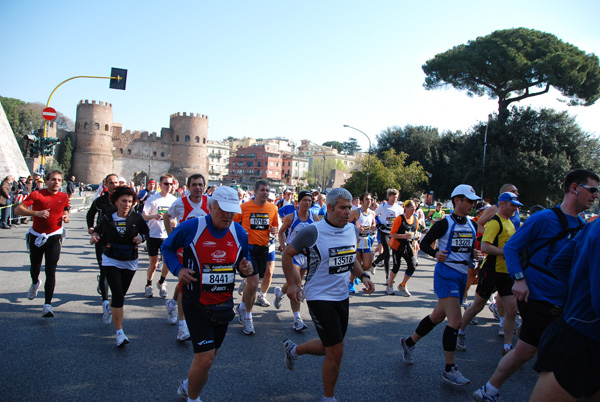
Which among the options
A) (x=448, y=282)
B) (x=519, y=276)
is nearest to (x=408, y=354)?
(x=448, y=282)

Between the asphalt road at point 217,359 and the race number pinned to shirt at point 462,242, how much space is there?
1.28 m

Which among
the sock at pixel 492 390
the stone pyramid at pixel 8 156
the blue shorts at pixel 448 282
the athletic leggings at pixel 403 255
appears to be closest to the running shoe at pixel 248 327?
the blue shorts at pixel 448 282

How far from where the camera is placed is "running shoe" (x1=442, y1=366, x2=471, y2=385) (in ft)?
13.2

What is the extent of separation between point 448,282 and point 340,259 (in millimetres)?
1407

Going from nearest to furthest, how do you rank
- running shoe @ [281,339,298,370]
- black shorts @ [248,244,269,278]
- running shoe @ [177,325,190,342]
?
running shoe @ [281,339,298,370], running shoe @ [177,325,190,342], black shorts @ [248,244,269,278]

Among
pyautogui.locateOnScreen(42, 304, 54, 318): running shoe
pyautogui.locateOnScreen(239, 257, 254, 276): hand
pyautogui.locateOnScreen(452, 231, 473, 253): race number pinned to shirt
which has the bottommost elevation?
pyautogui.locateOnScreen(42, 304, 54, 318): running shoe

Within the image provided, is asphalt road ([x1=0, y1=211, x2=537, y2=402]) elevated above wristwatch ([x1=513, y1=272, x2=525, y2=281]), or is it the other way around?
wristwatch ([x1=513, y1=272, x2=525, y2=281])

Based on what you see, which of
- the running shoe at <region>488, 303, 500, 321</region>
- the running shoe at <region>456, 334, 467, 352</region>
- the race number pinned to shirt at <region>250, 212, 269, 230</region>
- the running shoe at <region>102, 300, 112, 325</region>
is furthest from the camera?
the running shoe at <region>488, 303, 500, 321</region>

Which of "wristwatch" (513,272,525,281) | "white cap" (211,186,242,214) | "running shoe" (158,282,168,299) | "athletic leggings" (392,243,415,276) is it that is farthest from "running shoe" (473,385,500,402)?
"running shoe" (158,282,168,299)

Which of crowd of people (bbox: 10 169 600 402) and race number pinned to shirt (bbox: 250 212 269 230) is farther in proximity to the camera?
race number pinned to shirt (bbox: 250 212 269 230)

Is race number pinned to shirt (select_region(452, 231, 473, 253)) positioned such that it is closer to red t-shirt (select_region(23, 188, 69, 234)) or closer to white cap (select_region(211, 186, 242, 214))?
white cap (select_region(211, 186, 242, 214))

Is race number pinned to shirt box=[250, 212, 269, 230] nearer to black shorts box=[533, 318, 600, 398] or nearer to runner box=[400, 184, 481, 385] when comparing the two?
runner box=[400, 184, 481, 385]

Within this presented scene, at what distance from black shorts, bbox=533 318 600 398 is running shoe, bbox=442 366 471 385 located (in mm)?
1719

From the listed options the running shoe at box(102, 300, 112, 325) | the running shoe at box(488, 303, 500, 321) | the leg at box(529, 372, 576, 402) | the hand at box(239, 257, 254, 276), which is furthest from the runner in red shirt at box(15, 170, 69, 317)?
the running shoe at box(488, 303, 500, 321)
